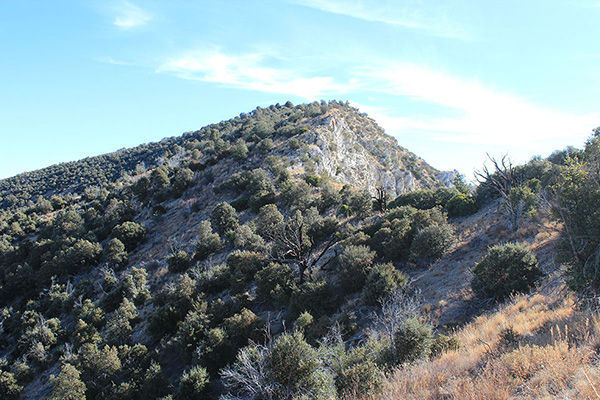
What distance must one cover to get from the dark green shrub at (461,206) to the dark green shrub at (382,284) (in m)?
11.2

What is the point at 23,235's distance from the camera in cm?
5319

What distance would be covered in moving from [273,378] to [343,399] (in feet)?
7.14

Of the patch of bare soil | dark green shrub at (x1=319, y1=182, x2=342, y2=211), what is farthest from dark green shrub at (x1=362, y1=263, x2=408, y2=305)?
dark green shrub at (x1=319, y1=182, x2=342, y2=211)

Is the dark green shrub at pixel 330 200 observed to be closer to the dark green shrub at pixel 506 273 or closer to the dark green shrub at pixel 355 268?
the dark green shrub at pixel 355 268

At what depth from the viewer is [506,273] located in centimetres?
1361

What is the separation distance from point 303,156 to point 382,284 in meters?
32.9

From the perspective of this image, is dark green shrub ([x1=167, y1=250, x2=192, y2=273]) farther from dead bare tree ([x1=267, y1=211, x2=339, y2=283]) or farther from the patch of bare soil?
the patch of bare soil

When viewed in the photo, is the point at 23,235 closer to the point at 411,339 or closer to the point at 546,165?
the point at 411,339

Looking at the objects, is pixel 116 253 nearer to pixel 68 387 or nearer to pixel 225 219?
pixel 225 219

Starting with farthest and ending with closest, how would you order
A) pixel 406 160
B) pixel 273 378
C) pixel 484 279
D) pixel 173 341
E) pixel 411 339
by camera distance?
1. pixel 406 160
2. pixel 173 341
3. pixel 484 279
4. pixel 411 339
5. pixel 273 378

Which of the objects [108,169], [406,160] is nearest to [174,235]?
[406,160]

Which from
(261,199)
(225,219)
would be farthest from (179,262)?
(261,199)

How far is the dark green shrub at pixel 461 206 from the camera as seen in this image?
24.6 metres

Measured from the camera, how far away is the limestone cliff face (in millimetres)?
51363
